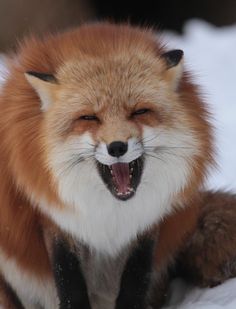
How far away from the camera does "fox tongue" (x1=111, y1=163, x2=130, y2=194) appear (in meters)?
3.84

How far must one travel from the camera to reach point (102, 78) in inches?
153

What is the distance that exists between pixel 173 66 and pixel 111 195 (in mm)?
771

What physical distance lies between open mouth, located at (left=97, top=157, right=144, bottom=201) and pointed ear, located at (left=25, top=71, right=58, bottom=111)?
0.45 metres

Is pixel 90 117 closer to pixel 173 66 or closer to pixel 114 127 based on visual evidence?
pixel 114 127

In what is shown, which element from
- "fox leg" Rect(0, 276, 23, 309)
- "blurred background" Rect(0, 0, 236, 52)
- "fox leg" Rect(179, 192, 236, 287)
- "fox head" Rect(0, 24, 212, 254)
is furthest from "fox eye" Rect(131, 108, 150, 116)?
"blurred background" Rect(0, 0, 236, 52)

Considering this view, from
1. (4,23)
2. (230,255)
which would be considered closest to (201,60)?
(4,23)

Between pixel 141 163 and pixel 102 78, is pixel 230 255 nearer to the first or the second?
pixel 141 163

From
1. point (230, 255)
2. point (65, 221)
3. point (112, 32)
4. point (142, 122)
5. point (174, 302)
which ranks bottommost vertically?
point (174, 302)

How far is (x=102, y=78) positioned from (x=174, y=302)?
160 centimetres

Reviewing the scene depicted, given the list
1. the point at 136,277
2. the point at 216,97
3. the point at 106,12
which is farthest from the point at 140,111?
the point at 106,12

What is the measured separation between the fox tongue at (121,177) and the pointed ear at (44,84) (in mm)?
510

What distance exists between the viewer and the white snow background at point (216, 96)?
446 centimetres

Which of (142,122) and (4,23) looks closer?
(142,122)

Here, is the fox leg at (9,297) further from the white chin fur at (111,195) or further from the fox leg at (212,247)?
the fox leg at (212,247)
